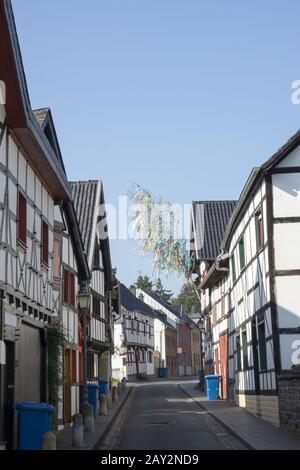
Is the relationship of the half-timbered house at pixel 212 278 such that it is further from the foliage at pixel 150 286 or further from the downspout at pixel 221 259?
the foliage at pixel 150 286

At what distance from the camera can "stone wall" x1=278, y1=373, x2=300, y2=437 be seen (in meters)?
15.1

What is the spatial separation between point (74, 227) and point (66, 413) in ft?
19.4

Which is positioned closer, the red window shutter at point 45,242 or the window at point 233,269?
the red window shutter at point 45,242

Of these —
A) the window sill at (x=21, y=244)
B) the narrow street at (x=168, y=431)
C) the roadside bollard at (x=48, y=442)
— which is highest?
the window sill at (x=21, y=244)

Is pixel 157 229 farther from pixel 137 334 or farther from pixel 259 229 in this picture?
pixel 137 334

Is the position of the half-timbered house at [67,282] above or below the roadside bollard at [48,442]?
above

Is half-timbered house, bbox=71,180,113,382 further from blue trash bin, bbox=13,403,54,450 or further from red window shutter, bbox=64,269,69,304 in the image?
blue trash bin, bbox=13,403,54,450

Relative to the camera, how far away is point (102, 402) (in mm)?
23953

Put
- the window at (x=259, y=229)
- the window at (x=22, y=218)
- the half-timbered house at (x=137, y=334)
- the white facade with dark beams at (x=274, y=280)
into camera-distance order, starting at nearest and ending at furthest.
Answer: the window at (x=22, y=218) → the white facade with dark beams at (x=274, y=280) → the window at (x=259, y=229) → the half-timbered house at (x=137, y=334)

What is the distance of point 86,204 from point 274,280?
15.3m

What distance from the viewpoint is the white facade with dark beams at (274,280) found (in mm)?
17484

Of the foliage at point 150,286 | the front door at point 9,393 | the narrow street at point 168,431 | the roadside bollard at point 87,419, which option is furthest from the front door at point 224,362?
the foliage at point 150,286

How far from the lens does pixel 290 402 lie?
1593 centimetres

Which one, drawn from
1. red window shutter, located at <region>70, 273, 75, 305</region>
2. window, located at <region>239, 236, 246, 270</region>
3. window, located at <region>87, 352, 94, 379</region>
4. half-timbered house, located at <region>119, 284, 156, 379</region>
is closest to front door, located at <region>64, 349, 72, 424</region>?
red window shutter, located at <region>70, 273, 75, 305</region>
